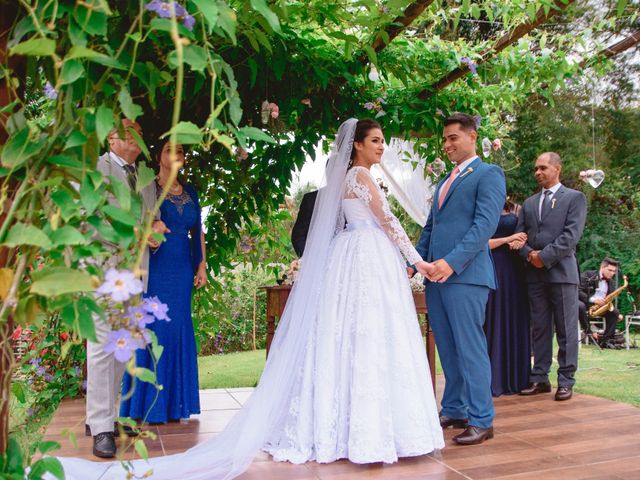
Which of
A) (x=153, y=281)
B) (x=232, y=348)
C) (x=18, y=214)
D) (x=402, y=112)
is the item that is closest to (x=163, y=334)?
(x=153, y=281)

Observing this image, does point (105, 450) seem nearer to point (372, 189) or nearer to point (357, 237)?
point (357, 237)

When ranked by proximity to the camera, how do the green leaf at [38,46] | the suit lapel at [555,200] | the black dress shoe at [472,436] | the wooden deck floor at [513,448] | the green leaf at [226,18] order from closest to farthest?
the green leaf at [38,46]
the green leaf at [226,18]
the wooden deck floor at [513,448]
the black dress shoe at [472,436]
the suit lapel at [555,200]

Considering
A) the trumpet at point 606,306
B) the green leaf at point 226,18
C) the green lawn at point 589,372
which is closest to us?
the green leaf at point 226,18

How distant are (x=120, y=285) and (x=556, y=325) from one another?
164 inches

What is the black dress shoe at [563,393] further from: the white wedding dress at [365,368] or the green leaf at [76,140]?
the green leaf at [76,140]

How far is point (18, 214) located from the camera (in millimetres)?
1302

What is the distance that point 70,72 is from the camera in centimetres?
126

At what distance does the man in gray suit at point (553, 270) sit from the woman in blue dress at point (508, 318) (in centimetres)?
10

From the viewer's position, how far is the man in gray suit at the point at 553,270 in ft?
15.3

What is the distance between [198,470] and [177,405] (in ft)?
4.03

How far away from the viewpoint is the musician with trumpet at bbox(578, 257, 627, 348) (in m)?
9.39

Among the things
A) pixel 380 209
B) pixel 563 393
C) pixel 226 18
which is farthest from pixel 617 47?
pixel 226 18

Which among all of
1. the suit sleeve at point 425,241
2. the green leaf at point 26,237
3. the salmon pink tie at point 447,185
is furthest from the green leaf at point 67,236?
the suit sleeve at point 425,241

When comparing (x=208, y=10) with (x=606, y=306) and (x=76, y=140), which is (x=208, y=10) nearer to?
(x=76, y=140)
